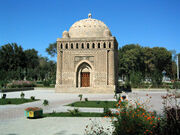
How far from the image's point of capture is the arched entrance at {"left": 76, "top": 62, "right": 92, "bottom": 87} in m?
28.4

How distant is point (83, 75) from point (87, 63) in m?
1.90

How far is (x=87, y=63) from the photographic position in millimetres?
28188

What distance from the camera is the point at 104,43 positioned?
91.1 feet

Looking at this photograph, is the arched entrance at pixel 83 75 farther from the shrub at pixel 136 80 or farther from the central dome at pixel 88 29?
the shrub at pixel 136 80

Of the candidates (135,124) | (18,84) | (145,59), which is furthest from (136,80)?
(135,124)

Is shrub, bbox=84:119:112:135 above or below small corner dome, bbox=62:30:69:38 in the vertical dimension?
below

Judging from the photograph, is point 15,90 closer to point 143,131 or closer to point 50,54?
point 50,54

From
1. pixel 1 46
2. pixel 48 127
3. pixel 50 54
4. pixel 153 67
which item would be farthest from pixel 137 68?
pixel 48 127

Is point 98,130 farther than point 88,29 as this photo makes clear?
No

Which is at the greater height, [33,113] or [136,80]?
[136,80]

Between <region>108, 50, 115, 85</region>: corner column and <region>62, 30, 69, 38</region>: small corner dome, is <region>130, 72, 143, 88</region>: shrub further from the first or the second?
<region>62, 30, 69, 38</region>: small corner dome

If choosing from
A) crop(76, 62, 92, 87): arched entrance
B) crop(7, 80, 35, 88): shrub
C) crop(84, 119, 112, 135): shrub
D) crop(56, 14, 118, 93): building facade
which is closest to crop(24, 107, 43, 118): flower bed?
crop(84, 119, 112, 135): shrub

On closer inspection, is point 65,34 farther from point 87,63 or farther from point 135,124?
point 135,124

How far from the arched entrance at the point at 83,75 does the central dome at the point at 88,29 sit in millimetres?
4780
